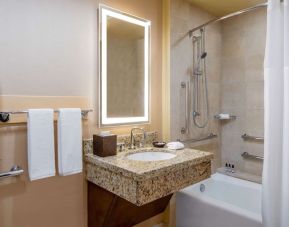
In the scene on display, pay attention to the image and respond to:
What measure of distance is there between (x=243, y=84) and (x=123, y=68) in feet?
5.33

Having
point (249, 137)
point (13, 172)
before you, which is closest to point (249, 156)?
point (249, 137)

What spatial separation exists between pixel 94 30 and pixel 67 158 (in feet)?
3.27

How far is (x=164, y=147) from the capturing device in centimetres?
200

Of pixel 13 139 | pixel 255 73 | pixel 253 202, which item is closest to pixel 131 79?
pixel 13 139

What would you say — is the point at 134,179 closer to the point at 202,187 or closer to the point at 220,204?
the point at 220,204

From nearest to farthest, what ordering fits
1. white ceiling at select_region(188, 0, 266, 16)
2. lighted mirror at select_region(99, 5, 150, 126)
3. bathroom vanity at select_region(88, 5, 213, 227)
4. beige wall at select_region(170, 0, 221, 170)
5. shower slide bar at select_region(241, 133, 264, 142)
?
1. bathroom vanity at select_region(88, 5, 213, 227)
2. lighted mirror at select_region(99, 5, 150, 126)
3. beige wall at select_region(170, 0, 221, 170)
4. white ceiling at select_region(188, 0, 266, 16)
5. shower slide bar at select_region(241, 133, 264, 142)

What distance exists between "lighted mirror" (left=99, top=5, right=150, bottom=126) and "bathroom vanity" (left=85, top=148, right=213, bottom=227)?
360 millimetres

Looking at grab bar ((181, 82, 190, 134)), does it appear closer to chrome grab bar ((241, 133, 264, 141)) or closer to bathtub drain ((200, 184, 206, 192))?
bathtub drain ((200, 184, 206, 192))

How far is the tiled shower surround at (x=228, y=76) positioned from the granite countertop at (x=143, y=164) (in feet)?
2.04

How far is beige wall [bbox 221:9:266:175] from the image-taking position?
8.59ft

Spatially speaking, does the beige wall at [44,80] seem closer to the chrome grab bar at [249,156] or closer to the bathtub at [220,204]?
the bathtub at [220,204]

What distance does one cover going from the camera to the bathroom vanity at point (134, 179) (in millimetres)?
1349

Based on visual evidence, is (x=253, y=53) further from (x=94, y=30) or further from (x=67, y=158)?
(x=67, y=158)

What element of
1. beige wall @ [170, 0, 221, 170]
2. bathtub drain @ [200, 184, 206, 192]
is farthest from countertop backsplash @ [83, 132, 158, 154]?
bathtub drain @ [200, 184, 206, 192]
